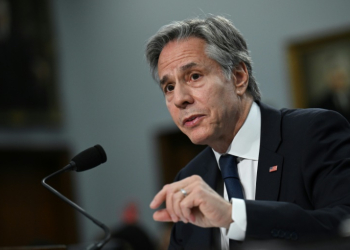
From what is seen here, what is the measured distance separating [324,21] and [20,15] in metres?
5.13

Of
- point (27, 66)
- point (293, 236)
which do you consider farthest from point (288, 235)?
point (27, 66)

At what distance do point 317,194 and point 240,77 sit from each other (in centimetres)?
86

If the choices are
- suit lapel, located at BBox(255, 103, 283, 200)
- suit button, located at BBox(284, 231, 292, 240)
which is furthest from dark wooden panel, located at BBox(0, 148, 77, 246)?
suit button, located at BBox(284, 231, 292, 240)

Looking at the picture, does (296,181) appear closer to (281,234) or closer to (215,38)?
(281,234)

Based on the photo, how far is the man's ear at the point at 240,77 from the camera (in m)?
2.85

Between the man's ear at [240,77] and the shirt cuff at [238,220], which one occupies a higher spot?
the man's ear at [240,77]

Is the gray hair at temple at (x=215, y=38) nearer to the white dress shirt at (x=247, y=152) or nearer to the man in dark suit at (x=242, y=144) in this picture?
the man in dark suit at (x=242, y=144)

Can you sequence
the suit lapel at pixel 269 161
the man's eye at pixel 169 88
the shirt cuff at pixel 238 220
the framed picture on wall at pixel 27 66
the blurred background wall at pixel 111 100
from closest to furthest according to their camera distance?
the shirt cuff at pixel 238 220 → the suit lapel at pixel 269 161 → the man's eye at pixel 169 88 → the framed picture on wall at pixel 27 66 → the blurred background wall at pixel 111 100

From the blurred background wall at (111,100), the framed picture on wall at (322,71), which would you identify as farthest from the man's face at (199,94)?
the blurred background wall at (111,100)

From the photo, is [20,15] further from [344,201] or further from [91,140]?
[344,201]

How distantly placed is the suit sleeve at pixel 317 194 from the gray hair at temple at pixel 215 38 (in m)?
0.54

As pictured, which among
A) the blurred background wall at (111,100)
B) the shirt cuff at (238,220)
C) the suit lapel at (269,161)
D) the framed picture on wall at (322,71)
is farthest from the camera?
the blurred background wall at (111,100)

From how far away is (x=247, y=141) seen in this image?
8.89ft

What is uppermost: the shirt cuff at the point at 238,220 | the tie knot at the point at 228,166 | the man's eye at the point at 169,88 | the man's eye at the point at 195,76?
the man's eye at the point at 195,76
